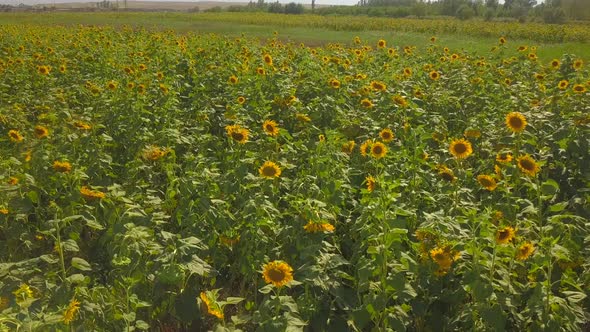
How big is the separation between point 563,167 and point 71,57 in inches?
296

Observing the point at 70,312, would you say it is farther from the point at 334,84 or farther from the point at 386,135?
A: the point at 334,84

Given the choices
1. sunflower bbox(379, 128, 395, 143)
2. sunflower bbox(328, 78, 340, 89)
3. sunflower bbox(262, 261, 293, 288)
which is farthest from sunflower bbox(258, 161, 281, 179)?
sunflower bbox(328, 78, 340, 89)

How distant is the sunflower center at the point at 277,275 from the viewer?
2.16m

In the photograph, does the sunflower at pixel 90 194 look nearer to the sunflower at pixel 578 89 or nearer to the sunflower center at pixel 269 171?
the sunflower center at pixel 269 171

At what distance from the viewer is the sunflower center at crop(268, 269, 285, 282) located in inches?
84.9

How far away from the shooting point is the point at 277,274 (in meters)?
2.17

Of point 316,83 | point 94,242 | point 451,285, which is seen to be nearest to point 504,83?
point 316,83

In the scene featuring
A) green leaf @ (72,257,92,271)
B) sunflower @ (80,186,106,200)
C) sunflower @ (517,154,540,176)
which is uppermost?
sunflower @ (517,154,540,176)

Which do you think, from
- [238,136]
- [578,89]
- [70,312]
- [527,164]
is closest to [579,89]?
[578,89]

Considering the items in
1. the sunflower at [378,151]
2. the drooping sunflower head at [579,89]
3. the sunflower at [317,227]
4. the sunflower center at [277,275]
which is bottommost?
the sunflower center at [277,275]

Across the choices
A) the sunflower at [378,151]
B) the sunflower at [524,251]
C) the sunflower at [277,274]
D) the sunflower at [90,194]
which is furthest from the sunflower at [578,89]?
the sunflower at [90,194]

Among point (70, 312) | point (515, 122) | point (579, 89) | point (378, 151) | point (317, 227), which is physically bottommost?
point (70, 312)

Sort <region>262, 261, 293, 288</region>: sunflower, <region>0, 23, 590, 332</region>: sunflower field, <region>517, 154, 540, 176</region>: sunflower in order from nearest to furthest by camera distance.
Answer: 1. <region>262, 261, 293, 288</region>: sunflower
2. <region>0, 23, 590, 332</region>: sunflower field
3. <region>517, 154, 540, 176</region>: sunflower

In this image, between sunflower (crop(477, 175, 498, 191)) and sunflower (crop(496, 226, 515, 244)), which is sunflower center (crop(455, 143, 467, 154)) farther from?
→ sunflower (crop(496, 226, 515, 244))
